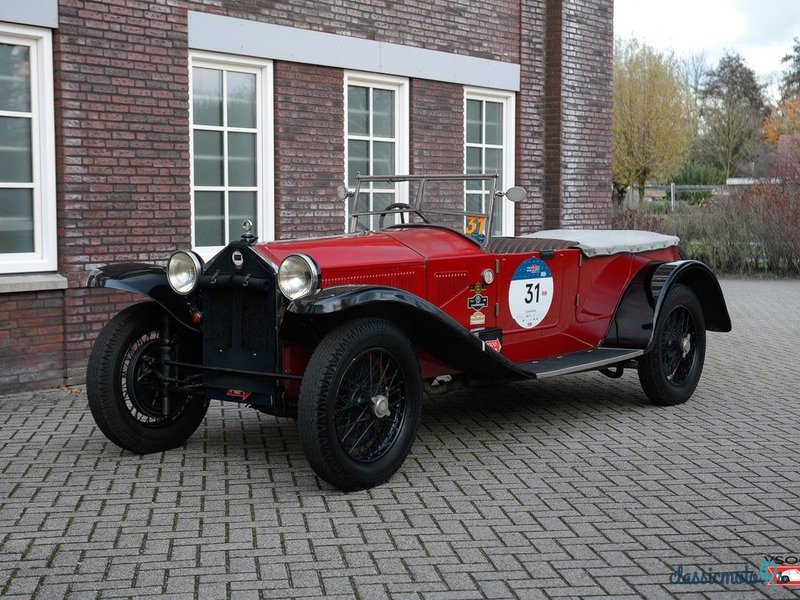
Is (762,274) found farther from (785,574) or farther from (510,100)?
(785,574)

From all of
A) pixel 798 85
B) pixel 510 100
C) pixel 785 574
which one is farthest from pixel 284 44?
pixel 798 85

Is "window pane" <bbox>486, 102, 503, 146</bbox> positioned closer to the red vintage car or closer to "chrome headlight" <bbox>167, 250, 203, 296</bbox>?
the red vintage car

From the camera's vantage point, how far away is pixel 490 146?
11.7 m

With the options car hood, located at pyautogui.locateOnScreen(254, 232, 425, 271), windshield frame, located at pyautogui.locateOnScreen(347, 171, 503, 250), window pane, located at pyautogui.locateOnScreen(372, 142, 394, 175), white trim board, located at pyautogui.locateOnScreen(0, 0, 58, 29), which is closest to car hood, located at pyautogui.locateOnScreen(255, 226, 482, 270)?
car hood, located at pyautogui.locateOnScreen(254, 232, 425, 271)

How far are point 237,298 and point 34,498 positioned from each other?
1436 mm

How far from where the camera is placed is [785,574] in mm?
4203

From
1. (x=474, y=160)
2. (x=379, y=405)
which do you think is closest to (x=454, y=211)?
(x=379, y=405)

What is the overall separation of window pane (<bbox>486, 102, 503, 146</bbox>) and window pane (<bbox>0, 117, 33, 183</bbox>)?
17.4 feet

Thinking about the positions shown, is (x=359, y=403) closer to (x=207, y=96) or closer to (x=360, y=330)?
(x=360, y=330)

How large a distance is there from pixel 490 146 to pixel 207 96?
12.3ft

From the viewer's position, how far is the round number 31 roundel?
6750 millimetres

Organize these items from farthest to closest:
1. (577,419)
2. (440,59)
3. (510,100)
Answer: (510,100) < (440,59) < (577,419)

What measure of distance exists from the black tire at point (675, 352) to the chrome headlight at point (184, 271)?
3.21m

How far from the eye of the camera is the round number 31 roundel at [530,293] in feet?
22.1
